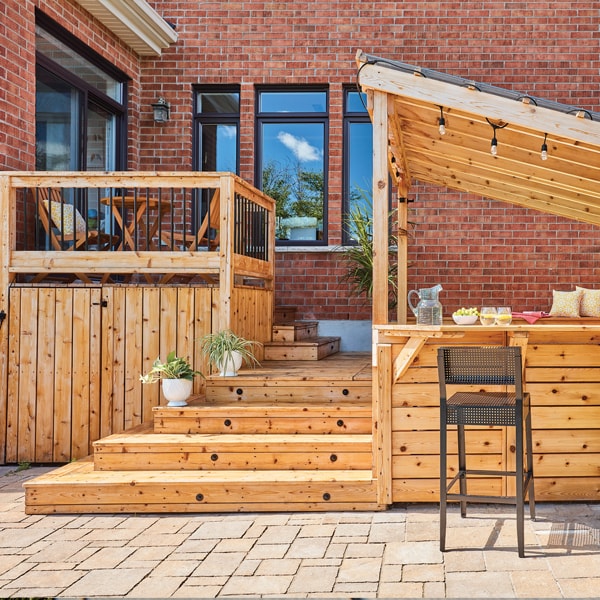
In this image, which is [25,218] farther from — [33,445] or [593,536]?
[593,536]

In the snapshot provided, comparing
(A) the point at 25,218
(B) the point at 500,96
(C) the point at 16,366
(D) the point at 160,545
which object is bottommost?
(D) the point at 160,545

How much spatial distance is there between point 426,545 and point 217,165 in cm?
587

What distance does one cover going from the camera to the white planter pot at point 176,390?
202 inches

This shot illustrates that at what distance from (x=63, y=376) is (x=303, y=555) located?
2.99 meters

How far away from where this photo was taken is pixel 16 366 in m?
5.66

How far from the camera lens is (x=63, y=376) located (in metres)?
5.69

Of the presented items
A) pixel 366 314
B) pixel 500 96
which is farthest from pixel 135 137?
pixel 500 96

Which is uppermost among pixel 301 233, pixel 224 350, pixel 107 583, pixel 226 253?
pixel 301 233

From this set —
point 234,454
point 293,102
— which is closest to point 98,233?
point 234,454

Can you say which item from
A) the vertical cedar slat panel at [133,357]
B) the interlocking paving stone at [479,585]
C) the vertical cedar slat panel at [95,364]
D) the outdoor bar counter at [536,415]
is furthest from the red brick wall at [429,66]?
the interlocking paving stone at [479,585]

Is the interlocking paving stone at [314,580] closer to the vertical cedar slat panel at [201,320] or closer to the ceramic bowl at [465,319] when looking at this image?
the ceramic bowl at [465,319]

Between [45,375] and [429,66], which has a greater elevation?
[429,66]

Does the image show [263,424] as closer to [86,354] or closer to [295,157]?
[86,354]

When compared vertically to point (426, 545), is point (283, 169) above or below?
above
